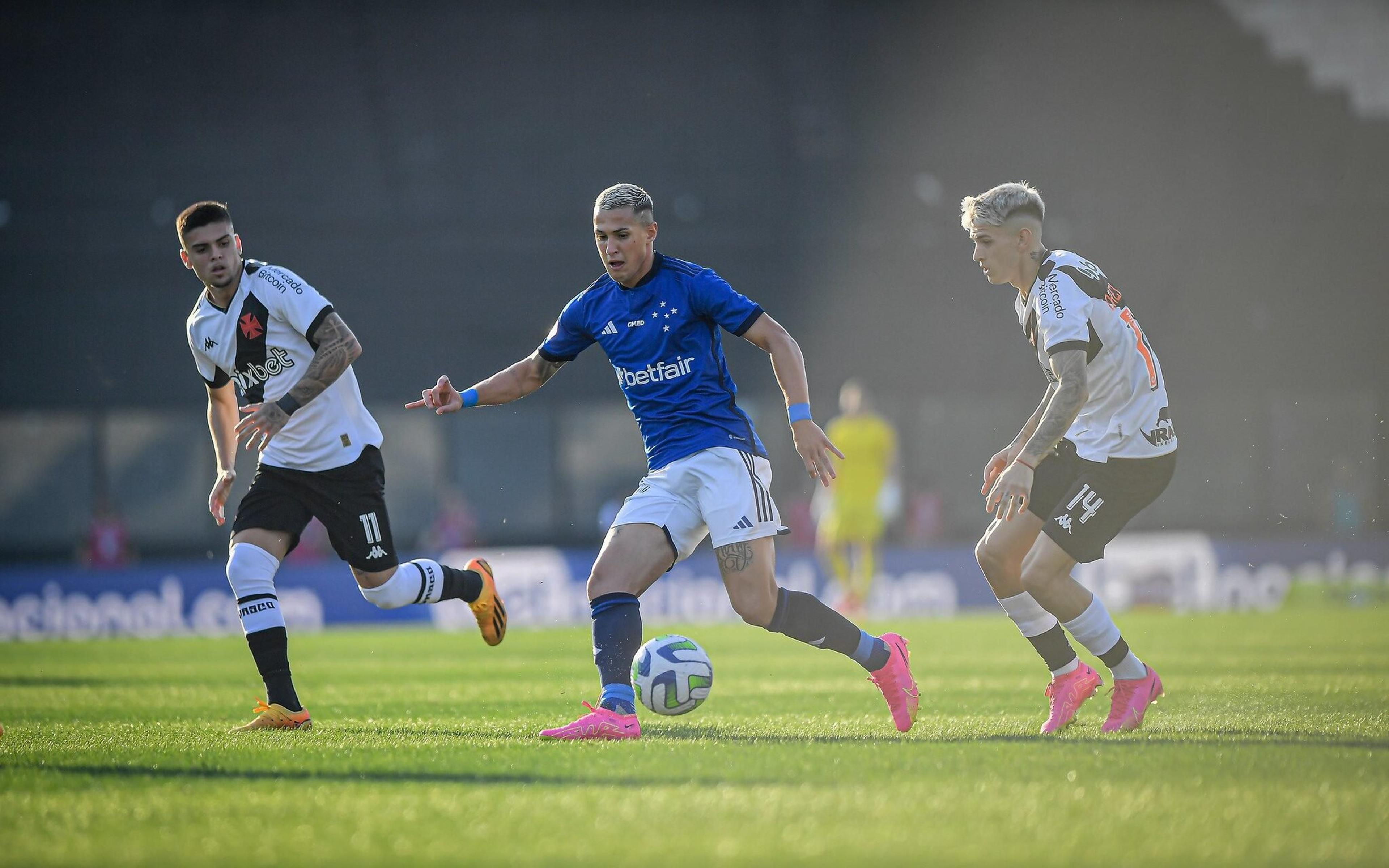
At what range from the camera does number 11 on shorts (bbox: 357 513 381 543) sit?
6.83 meters

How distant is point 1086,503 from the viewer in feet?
19.9

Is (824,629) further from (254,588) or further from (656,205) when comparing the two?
(656,205)

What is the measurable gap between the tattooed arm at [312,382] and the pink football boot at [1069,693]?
3.17m

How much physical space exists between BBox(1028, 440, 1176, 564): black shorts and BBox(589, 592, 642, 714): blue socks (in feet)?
5.39

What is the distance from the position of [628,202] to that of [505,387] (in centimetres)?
104

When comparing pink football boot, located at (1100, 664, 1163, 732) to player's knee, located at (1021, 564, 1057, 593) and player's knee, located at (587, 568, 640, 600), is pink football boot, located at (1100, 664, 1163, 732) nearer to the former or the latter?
player's knee, located at (1021, 564, 1057, 593)

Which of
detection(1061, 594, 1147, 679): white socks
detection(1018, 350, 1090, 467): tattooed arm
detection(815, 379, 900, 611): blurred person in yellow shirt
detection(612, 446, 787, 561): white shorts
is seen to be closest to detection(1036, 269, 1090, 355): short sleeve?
detection(1018, 350, 1090, 467): tattooed arm

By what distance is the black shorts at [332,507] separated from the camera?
6805mm

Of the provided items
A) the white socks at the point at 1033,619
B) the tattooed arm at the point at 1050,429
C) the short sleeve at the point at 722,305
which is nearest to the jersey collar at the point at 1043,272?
the tattooed arm at the point at 1050,429

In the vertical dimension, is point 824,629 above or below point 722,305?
below

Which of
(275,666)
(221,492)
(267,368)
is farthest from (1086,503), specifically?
(221,492)

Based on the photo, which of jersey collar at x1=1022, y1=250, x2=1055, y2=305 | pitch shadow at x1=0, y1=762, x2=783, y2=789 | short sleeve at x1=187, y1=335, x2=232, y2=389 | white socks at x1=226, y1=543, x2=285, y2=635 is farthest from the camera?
short sleeve at x1=187, y1=335, x2=232, y2=389

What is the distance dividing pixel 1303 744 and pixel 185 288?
21.0 m

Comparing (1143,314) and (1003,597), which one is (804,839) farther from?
(1143,314)
